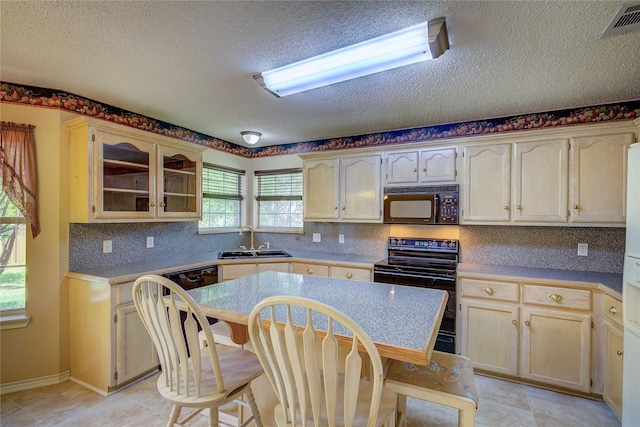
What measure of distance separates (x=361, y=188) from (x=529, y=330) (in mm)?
1954

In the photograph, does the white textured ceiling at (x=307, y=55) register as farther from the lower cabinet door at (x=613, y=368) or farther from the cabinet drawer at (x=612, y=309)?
the lower cabinet door at (x=613, y=368)

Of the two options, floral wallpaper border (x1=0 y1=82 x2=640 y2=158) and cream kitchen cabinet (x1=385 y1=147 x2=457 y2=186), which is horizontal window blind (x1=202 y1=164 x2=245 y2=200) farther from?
cream kitchen cabinet (x1=385 y1=147 x2=457 y2=186)

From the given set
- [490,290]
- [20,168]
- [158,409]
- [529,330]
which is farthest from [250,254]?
[529,330]

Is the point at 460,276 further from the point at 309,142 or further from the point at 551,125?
the point at 309,142

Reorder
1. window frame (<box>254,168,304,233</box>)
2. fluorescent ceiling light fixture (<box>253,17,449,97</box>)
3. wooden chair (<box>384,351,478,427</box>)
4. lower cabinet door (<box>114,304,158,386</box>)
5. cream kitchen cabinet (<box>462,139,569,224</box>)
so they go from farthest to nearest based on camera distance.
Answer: window frame (<box>254,168,304,233</box>) < cream kitchen cabinet (<box>462,139,569,224</box>) < lower cabinet door (<box>114,304,158,386</box>) < fluorescent ceiling light fixture (<box>253,17,449,97</box>) < wooden chair (<box>384,351,478,427</box>)

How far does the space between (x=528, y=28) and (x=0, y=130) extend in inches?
140

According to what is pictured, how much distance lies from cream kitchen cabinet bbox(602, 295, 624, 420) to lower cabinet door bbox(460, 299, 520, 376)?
53cm

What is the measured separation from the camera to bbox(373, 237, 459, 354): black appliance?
8.65 feet

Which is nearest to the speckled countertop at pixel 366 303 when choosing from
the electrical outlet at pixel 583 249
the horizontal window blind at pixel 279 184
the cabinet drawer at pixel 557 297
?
the cabinet drawer at pixel 557 297

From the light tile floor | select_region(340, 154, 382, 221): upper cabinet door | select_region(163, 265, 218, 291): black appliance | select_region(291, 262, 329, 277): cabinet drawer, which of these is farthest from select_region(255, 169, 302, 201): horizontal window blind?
the light tile floor

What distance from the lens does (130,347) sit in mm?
2387

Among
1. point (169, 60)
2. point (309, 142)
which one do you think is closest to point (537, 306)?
point (309, 142)

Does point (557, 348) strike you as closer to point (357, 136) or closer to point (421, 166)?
point (421, 166)

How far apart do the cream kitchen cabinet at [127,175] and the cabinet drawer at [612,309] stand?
3.60 meters
